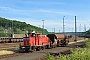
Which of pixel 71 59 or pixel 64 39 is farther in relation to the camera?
pixel 64 39

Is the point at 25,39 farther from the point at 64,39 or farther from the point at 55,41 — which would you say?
the point at 64,39

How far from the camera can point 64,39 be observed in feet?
184

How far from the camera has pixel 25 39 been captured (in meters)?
35.7

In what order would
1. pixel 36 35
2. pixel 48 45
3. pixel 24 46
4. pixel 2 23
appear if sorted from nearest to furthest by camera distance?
pixel 24 46 → pixel 36 35 → pixel 48 45 → pixel 2 23

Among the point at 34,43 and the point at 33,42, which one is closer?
the point at 33,42

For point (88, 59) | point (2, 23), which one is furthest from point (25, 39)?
point (2, 23)

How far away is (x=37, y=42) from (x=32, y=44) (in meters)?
2.10

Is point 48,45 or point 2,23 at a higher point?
point 2,23

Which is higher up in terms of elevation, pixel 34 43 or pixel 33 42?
pixel 33 42

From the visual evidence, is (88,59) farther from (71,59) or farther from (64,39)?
(64,39)

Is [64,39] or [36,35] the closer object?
[36,35]

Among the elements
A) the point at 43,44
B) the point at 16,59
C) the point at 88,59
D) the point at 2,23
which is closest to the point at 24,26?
the point at 2,23

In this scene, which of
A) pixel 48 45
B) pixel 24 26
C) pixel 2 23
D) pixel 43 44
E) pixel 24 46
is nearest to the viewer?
pixel 24 46

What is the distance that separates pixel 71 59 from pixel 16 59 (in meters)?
16.6
